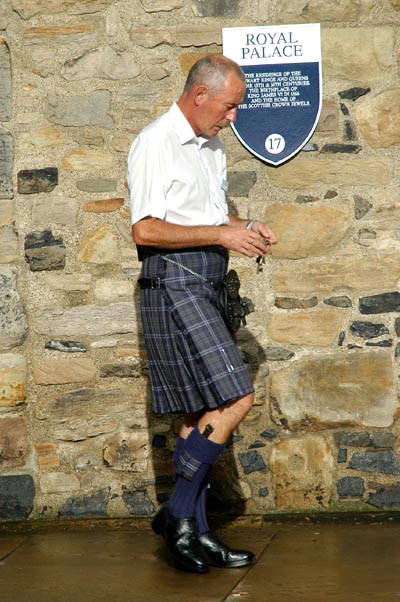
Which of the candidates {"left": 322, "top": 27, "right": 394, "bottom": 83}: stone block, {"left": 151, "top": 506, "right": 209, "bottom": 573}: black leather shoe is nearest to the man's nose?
{"left": 322, "top": 27, "right": 394, "bottom": 83}: stone block

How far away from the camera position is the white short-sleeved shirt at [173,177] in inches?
147

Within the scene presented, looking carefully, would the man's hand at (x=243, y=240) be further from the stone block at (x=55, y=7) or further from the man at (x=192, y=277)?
the stone block at (x=55, y=7)

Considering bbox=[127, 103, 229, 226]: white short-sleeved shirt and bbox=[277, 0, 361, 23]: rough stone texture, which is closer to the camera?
bbox=[127, 103, 229, 226]: white short-sleeved shirt

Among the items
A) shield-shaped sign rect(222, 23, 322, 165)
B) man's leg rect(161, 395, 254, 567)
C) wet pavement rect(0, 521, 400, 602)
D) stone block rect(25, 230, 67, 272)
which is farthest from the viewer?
stone block rect(25, 230, 67, 272)

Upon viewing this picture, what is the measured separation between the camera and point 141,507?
15.6 ft

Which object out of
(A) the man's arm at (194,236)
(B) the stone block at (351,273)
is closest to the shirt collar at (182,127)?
(A) the man's arm at (194,236)

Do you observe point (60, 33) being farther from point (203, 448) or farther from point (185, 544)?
point (185, 544)

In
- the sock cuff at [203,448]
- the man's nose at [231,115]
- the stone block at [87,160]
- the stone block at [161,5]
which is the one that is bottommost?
the sock cuff at [203,448]

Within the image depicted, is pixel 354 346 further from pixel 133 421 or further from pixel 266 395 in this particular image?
pixel 133 421

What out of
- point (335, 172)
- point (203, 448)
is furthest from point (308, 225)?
point (203, 448)

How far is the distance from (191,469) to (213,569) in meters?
0.38

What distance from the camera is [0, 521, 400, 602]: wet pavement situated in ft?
11.9

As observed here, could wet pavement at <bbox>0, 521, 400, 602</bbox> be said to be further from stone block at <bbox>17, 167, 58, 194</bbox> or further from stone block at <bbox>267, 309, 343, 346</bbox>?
stone block at <bbox>17, 167, 58, 194</bbox>

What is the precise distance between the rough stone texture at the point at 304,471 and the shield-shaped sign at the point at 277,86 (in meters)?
1.22
